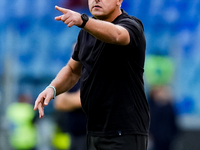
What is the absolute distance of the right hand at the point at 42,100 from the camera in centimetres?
409

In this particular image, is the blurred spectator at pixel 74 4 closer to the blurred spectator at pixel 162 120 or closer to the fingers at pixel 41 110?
the blurred spectator at pixel 162 120

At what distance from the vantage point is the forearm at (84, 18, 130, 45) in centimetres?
354

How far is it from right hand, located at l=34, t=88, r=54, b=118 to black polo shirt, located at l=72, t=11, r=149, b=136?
368mm

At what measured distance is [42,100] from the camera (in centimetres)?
418

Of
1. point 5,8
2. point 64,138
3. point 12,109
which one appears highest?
point 5,8

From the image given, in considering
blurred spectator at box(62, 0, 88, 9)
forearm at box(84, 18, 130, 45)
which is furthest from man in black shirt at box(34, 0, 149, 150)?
blurred spectator at box(62, 0, 88, 9)

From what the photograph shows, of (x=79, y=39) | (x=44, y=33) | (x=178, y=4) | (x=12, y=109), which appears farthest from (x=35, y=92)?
(x=79, y=39)

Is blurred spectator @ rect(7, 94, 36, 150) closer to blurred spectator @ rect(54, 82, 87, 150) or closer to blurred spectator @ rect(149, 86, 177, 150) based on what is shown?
blurred spectator @ rect(149, 86, 177, 150)

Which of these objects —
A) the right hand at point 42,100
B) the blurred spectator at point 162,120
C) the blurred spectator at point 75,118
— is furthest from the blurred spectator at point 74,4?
the right hand at point 42,100

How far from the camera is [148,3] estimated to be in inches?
418

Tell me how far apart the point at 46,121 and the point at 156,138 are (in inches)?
101

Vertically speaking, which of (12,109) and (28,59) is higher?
(28,59)

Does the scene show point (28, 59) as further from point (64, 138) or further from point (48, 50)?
point (64, 138)

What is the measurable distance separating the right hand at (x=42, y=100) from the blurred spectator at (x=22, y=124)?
6.10 meters
